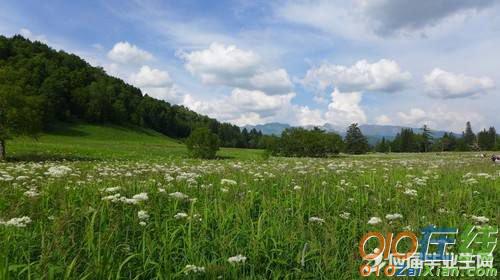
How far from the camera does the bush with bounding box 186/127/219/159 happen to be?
51.8 m

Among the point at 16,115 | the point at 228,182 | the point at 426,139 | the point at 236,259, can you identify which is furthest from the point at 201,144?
the point at 426,139

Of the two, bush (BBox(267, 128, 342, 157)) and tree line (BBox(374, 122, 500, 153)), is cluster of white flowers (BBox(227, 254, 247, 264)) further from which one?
tree line (BBox(374, 122, 500, 153))

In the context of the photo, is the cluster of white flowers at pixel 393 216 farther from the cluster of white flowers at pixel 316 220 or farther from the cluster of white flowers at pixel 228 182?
the cluster of white flowers at pixel 228 182

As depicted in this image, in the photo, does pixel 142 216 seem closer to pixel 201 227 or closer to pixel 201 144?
pixel 201 227

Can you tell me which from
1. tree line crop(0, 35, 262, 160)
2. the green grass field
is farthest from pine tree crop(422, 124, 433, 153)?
the green grass field

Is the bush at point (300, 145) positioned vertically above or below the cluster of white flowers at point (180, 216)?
above

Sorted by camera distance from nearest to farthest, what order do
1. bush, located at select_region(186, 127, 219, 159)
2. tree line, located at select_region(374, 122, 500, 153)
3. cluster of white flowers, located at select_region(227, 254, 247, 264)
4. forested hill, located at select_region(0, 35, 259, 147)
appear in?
cluster of white flowers, located at select_region(227, 254, 247, 264), bush, located at select_region(186, 127, 219, 159), forested hill, located at select_region(0, 35, 259, 147), tree line, located at select_region(374, 122, 500, 153)

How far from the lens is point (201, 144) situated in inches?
2050

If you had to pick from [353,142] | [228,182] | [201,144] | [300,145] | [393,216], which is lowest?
[393,216]

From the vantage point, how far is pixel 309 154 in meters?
72.8

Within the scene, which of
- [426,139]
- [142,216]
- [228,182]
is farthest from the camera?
[426,139]

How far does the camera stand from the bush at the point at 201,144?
170ft

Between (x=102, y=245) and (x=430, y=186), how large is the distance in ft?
28.1

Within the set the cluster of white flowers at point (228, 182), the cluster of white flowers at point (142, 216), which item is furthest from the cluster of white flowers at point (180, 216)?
→ the cluster of white flowers at point (228, 182)
